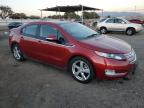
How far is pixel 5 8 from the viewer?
67.9 meters

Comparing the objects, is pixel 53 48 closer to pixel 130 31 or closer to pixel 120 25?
pixel 130 31

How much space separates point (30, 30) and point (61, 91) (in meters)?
2.86

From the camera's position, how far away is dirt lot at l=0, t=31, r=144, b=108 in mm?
4707

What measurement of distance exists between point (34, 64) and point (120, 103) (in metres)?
3.97

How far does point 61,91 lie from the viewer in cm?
538

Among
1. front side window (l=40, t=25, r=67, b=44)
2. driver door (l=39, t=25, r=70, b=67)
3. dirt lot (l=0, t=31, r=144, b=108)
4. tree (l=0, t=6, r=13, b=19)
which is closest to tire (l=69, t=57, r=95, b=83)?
dirt lot (l=0, t=31, r=144, b=108)

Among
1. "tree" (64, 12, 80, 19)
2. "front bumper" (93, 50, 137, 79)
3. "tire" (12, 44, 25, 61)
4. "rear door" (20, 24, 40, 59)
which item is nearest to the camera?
"front bumper" (93, 50, 137, 79)

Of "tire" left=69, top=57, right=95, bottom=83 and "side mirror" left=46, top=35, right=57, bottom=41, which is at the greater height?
"side mirror" left=46, top=35, right=57, bottom=41

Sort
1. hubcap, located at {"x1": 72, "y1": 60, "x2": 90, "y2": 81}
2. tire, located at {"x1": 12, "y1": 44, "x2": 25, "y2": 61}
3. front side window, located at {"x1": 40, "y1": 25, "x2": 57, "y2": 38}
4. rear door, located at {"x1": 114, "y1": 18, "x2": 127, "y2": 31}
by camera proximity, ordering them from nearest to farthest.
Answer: hubcap, located at {"x1": 72, "y1": 60, "x2": 90, "y2": 81}
front side window, located at {"x1": 40, "y1": 25, "x2": 57, "y2": 38}
tire, located at {"x1": 12, "y1": 44, "x2": 25, "y2": 61}
rear door, located at {"x1": 114, "y1": 18, "x2": 127, "y2": 31}

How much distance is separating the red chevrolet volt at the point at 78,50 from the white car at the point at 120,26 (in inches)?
529

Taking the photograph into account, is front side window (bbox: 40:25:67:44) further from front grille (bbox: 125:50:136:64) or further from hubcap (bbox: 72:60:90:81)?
front grille (bbox: 125:50:136:64)

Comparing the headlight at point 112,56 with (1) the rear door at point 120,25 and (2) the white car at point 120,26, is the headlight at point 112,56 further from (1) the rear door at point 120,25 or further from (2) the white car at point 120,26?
(1) the rear door at point 120,25

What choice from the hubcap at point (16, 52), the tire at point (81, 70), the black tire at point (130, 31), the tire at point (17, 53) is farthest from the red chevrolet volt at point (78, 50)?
the black tire at point (130, 31)

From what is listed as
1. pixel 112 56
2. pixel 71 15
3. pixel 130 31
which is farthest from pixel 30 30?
pixel 71 15
